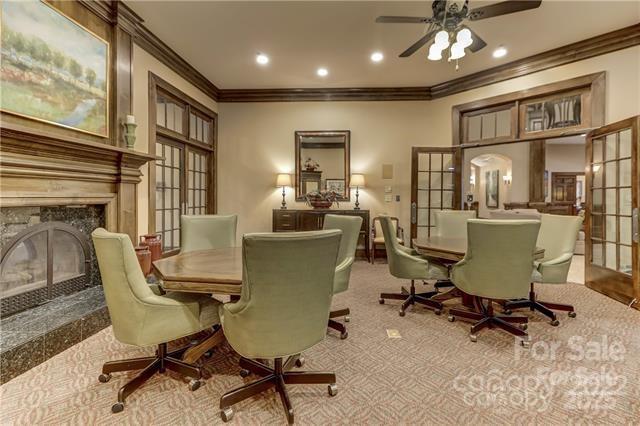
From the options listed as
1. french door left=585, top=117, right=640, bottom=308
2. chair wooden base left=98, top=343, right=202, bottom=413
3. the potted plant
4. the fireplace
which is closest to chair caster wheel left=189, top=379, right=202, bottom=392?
chair wooden base left=98, top=343, right=202, bottom=413

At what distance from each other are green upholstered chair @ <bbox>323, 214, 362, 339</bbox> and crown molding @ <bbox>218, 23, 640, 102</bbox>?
338 cm

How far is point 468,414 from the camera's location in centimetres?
168

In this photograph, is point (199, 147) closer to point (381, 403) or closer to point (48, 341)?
point (48, 341)

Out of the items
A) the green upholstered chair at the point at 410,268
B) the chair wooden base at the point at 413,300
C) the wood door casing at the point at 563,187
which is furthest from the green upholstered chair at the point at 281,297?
the wood door casing at the point at 563,187

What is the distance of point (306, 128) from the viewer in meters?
5.69

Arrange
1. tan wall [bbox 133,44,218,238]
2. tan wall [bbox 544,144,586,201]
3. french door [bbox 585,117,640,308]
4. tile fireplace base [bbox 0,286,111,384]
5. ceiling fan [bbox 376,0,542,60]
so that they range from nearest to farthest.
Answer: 1. tile fireplace base [bbox 0,286,111,384]
2. ceiling fan [bbox 376,0,542,60]
3. french door [bbox 585,117,640,308]
4. tan wall [bbox 133,44,218,238]
5. tan wall [bbox 544,144,586,201]

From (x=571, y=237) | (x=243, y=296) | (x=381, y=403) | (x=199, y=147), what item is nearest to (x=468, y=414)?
(x=381, y=403)

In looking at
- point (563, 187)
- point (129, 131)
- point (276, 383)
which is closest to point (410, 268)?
point (276, 383)

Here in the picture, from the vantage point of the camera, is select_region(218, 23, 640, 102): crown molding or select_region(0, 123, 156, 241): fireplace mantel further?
select_region(218, 23, 640, 102): crown molding

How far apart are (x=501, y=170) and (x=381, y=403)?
32.6 ft

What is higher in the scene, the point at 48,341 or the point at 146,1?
the point at 146,1

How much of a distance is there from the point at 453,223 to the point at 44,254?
4.25m

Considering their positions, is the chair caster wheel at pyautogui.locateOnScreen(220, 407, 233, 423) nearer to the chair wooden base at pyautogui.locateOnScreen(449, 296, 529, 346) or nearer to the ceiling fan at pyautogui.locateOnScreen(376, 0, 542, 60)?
the chair wooden base at pyautogui.locateOnScreen(449, 296, 529, 346)

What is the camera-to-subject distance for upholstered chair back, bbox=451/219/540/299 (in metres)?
2.28
